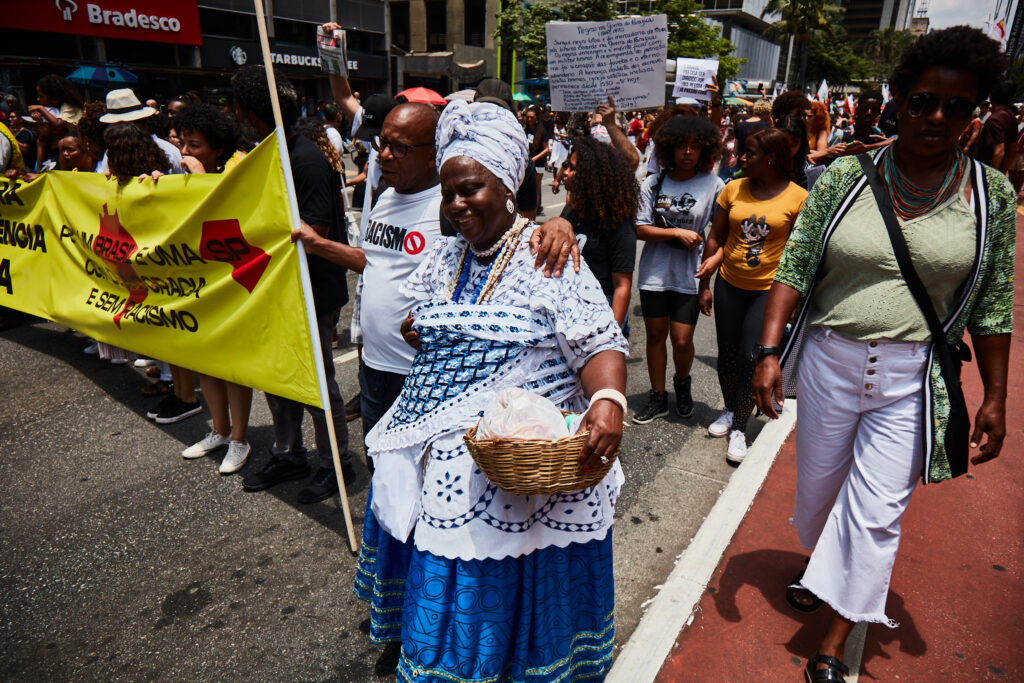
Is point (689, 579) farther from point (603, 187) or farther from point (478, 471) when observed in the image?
point (603, 187)

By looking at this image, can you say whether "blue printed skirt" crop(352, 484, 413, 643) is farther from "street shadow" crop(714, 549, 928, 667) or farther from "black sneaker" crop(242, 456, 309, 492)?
"black sneaker" crop(242, 456, 309, 492)

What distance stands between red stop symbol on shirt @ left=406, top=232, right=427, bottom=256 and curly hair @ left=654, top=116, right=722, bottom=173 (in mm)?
2188

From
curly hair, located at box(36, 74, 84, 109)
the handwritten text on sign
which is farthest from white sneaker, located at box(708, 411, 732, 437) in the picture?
curly hair, located at box(36, 74, 84, 109)

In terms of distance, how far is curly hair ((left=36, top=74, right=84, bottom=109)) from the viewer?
6762 millimetres

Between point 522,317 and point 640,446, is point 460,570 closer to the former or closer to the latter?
point 522,317

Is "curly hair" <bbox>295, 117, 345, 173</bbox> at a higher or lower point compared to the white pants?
higher

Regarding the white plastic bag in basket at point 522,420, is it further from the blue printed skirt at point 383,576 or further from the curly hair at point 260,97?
the curly hair at point 260,97

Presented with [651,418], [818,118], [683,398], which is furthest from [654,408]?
[818,118]

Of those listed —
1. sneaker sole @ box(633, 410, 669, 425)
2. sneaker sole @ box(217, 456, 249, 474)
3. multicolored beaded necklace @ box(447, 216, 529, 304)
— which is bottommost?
sneaker sole @ box(633, 410, 669, 425)

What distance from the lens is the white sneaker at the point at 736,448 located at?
164 inches

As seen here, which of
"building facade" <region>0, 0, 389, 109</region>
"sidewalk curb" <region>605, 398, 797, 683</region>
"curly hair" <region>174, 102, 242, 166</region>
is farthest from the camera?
"building facade" <region>0, 0, 389, 109</region>

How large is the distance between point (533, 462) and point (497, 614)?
1.98 ft

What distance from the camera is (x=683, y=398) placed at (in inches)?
191

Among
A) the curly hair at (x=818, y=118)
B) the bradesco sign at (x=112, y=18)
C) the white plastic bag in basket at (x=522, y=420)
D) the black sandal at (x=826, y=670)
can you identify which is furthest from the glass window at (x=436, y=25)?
the white plastic bag in basket at (x=522, y=420)
